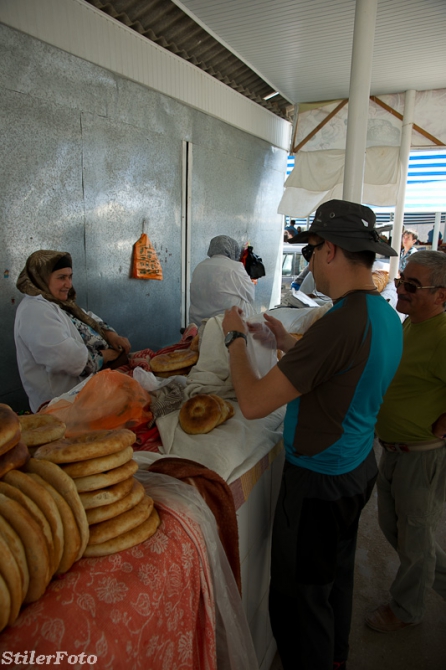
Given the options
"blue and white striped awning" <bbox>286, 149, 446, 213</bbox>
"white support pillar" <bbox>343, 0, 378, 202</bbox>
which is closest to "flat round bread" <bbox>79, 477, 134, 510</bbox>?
"white support pillar" <bbox>343, 0, 378, 202</bbox>

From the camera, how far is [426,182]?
30.5 ft

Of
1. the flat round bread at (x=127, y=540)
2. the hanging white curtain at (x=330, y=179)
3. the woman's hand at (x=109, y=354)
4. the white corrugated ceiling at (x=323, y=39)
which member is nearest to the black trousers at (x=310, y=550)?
the flat round bread at (x=127, y=540)

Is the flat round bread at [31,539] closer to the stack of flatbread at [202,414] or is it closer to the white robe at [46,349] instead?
the stack of flatbread at [202,414]

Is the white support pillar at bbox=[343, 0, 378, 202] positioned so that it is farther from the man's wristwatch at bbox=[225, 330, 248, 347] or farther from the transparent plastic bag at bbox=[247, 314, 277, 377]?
the man's wristwatch at bbox=[225, 330, 248, 347]

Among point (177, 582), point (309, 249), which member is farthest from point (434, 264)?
point (177, 582)

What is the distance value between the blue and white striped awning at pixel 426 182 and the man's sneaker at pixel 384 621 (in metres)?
8.41

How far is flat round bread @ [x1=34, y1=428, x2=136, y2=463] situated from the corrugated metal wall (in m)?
3.19

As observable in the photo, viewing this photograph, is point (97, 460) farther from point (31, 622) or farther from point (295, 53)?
point (295, 53)

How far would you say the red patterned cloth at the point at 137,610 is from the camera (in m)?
0.92

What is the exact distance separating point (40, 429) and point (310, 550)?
1.18 metres

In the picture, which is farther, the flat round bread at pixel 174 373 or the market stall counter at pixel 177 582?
the flat round bread at pixel 174 373

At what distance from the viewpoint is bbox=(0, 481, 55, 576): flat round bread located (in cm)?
93

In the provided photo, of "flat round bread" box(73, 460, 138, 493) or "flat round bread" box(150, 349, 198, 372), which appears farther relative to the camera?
"flat round bread" box(150, 349, 198, 372)

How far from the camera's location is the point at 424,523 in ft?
7.72
